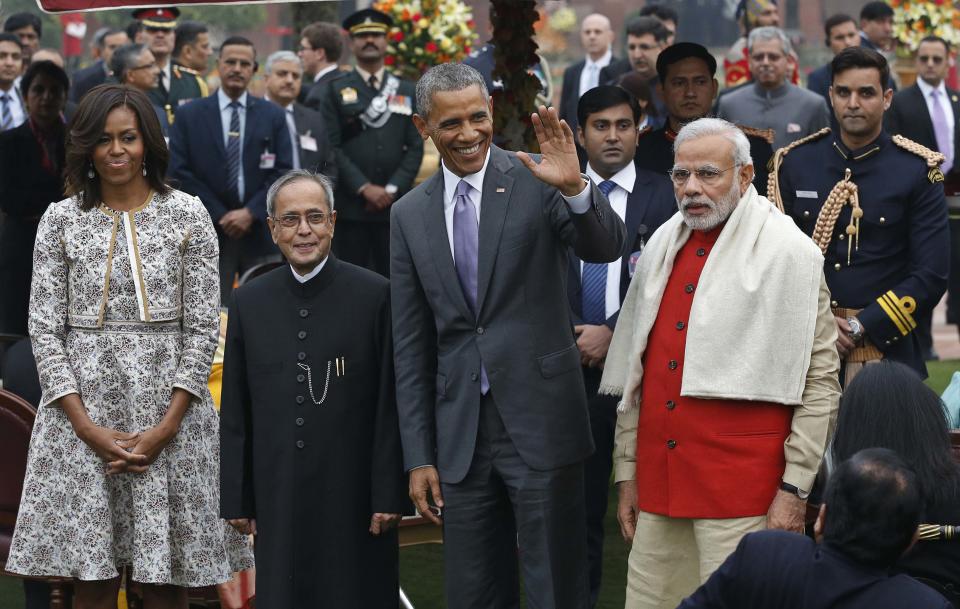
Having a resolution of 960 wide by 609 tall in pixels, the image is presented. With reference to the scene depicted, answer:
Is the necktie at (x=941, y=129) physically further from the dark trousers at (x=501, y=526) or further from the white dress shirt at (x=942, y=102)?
the dark trousers at (x=501, y=526)

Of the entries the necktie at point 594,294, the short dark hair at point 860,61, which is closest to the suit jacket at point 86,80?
the necktie at point 594,294

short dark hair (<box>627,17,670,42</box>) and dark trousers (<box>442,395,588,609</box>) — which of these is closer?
dark trousers (<box>442,395,588,609</box>)

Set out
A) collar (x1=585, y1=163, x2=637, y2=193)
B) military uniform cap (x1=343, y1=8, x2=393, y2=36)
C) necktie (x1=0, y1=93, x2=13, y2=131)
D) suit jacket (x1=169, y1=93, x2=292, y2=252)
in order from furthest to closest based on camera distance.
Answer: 1. necktie (x1=0, y1=93, x2=13, y2=131)
2. military uniform cap (x1=343, y1=8, x2=393, y2=36)
3. suit jacket (x1=169, y1=93, x2=292, y2=252)
4. collar (x1=585, y1=163, x2=637, y2=193)

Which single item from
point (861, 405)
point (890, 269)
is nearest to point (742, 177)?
point (861, 405)

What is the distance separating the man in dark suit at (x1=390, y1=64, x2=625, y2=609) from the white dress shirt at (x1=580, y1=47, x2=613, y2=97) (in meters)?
6.87

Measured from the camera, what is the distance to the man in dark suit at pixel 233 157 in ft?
29.4

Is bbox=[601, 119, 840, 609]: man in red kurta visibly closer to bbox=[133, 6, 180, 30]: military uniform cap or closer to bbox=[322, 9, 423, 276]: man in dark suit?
bbox=[322, 9, 423, 276]: man in dark suit

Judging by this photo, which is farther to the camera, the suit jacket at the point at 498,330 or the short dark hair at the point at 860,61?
the short dark hair at the point at 860,61

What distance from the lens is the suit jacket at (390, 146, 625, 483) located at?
423 cm

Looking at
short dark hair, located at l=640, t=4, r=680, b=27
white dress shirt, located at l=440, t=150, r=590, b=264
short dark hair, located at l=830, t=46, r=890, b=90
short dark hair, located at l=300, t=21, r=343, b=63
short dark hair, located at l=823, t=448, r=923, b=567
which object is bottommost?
short dark hair, located at l=823, t=448, r=923, b=567

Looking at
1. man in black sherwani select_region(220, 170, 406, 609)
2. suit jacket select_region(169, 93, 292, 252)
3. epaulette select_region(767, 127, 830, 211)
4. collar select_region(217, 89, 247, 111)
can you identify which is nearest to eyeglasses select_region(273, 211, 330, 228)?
man in black sherwani select_region(220, 170, 406, 609)

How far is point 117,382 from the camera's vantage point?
4.64 metres

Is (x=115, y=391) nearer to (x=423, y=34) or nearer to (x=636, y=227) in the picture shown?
(x=636, y=227)

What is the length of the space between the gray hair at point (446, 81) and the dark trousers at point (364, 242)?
551 centimetres
